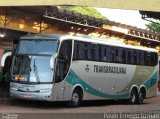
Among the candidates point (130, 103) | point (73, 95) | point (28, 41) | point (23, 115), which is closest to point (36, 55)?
point (28, 41)

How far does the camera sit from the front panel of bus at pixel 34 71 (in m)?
22.2

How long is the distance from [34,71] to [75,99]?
9.17 ft

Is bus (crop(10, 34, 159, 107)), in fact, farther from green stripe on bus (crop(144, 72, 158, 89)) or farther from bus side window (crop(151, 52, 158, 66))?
bus side window (crop(151, 52, 158, 66))

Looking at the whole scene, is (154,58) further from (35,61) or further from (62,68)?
(35,61)

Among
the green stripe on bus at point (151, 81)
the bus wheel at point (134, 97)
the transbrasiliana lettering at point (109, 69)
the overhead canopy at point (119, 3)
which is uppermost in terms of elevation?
the overhead canopy at point (119, 3)

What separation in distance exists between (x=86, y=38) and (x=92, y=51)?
707mm

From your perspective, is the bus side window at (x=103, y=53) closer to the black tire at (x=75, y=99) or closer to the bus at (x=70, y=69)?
the bus at (x=70, y=69)

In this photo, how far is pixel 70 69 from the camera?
912 inches

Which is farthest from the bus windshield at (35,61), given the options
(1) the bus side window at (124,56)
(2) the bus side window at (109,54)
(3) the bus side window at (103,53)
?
(1) the bus side window at (124,56)

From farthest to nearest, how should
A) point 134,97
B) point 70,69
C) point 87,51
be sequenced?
point 134,97, point 87,51, point 70,69

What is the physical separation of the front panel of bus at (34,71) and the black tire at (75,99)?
183cm

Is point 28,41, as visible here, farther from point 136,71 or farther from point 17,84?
point 136,71

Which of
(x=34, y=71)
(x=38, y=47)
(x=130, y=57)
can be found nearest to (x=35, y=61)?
(x=34, y=71)

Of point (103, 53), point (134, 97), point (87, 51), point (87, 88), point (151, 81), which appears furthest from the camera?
point (151, 81)
